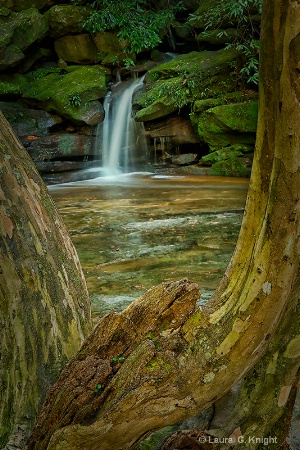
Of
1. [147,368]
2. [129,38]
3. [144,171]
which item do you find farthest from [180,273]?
[129,38]

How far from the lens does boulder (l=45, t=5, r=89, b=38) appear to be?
1731 cm

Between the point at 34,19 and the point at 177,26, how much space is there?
4737 mm

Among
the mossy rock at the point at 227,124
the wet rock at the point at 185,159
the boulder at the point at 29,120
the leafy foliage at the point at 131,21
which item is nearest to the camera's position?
the mossy rock at the point at 227,124

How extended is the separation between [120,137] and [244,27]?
466 cm

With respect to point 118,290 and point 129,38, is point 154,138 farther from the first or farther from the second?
point 118,290

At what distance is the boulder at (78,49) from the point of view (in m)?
18.0

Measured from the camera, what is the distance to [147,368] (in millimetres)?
1853

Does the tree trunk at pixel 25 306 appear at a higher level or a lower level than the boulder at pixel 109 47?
lower

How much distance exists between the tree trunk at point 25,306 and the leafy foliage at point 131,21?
15248mm

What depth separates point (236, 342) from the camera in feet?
5.98

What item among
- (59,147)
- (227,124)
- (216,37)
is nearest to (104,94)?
(59,147)
